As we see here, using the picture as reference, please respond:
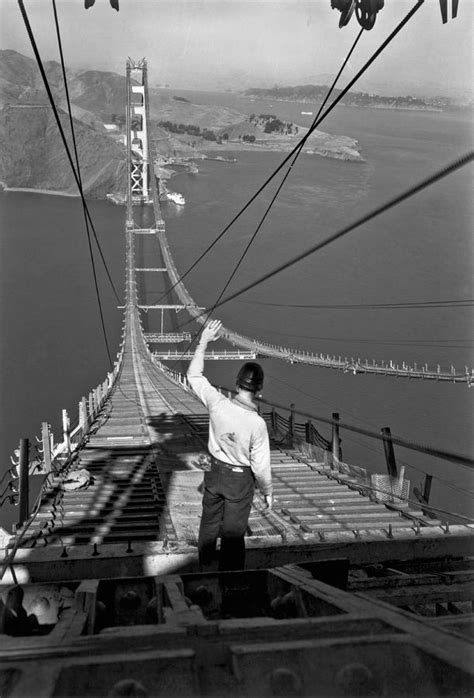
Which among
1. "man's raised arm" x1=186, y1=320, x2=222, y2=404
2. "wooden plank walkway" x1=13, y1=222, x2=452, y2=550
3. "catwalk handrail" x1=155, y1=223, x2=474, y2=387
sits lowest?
"catwalk handrail" x1=155, y1=223, x2=474, y2=387

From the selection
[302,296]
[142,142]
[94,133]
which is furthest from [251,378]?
[94,133]

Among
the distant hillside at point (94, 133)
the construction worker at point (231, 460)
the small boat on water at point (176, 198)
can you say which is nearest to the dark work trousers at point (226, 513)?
the construction worker at point (231, 460)

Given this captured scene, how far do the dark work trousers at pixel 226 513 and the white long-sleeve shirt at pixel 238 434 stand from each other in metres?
0.06

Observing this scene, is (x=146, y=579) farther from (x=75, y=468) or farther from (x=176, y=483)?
(x=75, y=468)

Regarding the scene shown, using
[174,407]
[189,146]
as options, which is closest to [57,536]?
[174,407]

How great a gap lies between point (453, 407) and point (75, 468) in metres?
20.4

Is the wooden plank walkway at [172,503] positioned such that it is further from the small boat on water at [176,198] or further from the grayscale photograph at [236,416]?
the small boat on water at [176,198]

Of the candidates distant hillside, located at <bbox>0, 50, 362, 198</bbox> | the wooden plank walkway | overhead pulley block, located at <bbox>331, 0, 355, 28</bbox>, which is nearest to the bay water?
distant hillside, located at <bbox>0, 50, 362, 198</bbox>

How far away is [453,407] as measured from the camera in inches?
933

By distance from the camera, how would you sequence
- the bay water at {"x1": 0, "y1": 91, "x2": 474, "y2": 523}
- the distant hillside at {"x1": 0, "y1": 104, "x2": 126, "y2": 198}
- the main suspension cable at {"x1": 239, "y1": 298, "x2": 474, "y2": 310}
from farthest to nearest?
the distant hillside at {"x1": 0, "y1": 104, "x2": 126, "y2": 198} < the main suspension cable at {"x1": 239, "y1": 298, "x2": 474, "y2": 310} < the bay water at {"x1": 0, "y1": 91, "x2": 474, "y2": 523}

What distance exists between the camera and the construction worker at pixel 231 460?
2514mm

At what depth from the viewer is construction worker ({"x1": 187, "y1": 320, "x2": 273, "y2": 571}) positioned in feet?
8.25

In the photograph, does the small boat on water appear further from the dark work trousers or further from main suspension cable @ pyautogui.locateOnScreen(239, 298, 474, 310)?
the dark work trousers

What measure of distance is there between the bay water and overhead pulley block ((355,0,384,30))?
42.9 ft
